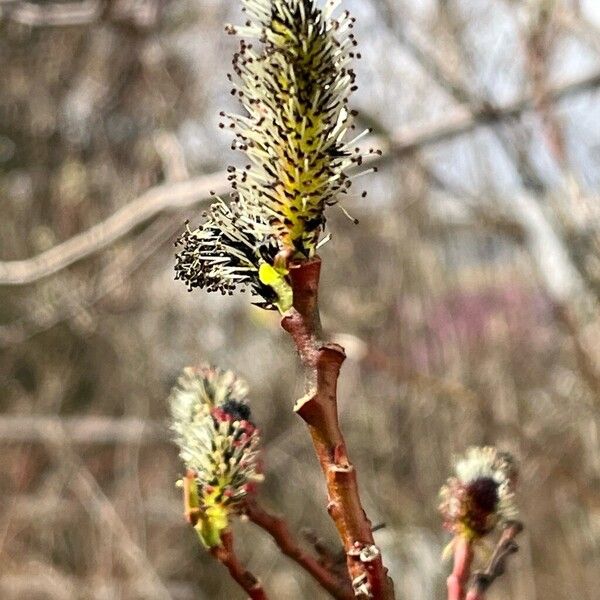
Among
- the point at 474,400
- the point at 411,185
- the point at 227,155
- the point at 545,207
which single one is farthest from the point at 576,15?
the point at 227,155

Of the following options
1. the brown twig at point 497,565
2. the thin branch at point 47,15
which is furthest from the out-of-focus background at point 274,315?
the brown twig at point 497,565

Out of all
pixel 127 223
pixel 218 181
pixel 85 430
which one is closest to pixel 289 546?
pixel 218 181

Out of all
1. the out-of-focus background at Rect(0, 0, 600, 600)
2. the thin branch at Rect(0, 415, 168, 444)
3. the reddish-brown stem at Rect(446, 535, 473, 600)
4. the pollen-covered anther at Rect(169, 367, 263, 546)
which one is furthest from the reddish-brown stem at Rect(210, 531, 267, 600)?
the thin branch at Rect(0, 415, 168, 444)

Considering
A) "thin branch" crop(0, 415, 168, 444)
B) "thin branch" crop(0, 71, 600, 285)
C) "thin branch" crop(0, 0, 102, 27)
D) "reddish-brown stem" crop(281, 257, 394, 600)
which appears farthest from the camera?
"thin branch" crop(0, 415, 168, 444)

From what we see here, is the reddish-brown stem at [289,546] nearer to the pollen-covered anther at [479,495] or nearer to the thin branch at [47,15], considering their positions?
the pollen-covered anther at [479,495]

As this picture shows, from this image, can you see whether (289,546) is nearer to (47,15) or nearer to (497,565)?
(497,565)

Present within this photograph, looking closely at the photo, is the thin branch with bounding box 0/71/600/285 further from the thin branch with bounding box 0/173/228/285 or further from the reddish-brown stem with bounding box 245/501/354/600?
→ the reddish-brown stem with bounding box 245/501/354/600
